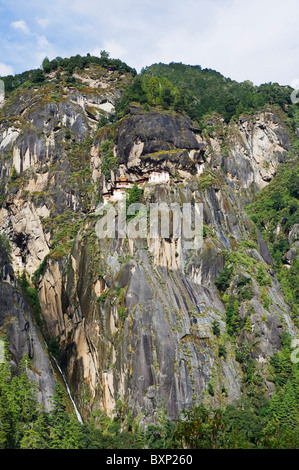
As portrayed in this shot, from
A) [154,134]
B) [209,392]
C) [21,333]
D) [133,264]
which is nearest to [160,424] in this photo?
[209,392]

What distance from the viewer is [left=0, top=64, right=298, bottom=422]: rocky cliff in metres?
61.2

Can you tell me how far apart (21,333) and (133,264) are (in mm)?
13501

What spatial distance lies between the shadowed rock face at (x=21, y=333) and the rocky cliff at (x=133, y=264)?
0.52m

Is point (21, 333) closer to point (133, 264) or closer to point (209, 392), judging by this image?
point (133, 264)

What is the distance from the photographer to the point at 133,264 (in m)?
65.6

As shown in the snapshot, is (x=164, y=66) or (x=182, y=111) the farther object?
(x=164, y=66)

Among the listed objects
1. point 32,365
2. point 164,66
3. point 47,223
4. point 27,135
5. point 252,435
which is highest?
point 164,66

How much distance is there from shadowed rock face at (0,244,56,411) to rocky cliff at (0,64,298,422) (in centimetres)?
52

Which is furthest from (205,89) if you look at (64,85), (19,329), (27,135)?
(19,329)

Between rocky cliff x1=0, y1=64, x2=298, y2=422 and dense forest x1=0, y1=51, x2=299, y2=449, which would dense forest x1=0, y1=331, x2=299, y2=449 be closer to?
dense forest x1=0, y1=51, x2=299, y2=449

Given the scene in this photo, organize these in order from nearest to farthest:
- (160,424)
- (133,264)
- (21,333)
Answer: (160,424), (21,333), (133,264)
